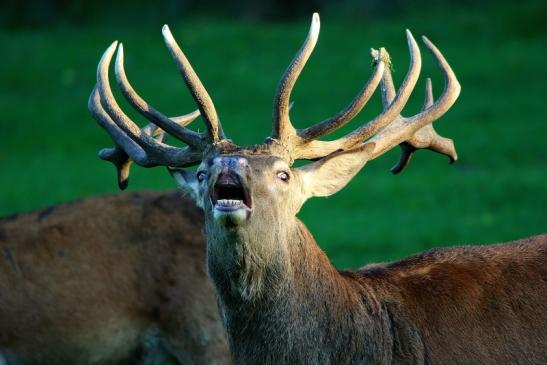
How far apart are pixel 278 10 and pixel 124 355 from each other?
21.0 meters

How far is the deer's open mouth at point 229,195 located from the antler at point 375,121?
1.86 ft

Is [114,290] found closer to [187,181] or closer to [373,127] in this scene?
[187,181]

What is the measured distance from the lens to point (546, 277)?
6.80 meters

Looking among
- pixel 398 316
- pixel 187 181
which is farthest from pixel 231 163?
pixel 398 316

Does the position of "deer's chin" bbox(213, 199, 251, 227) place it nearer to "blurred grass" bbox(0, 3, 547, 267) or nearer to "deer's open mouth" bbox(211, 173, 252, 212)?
"deer's open mouth" bbox(211, 173, 252, 212)

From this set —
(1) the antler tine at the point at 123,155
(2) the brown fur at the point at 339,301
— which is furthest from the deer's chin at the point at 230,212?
(1) the antler tine at the point at 123,155

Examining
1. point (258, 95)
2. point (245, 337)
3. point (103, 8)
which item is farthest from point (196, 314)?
point (103, 8)

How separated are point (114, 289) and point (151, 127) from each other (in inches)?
59.4

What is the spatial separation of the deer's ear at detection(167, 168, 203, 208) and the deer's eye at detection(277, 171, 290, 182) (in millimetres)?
641

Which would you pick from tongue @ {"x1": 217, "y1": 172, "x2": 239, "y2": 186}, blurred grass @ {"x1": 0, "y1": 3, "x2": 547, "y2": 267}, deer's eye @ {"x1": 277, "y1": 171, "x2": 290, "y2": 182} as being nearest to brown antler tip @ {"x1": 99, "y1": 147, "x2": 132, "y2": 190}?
deer's eye @ {"x1": 277, "y1": 171, "x2": 290, "y2": 182}

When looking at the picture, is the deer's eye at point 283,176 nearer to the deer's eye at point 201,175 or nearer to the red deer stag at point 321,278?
the red deer stag at point 321,278

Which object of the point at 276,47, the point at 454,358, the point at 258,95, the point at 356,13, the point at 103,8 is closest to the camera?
the point at 454,358

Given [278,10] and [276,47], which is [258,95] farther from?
[278,10]

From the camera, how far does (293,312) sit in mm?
6602
